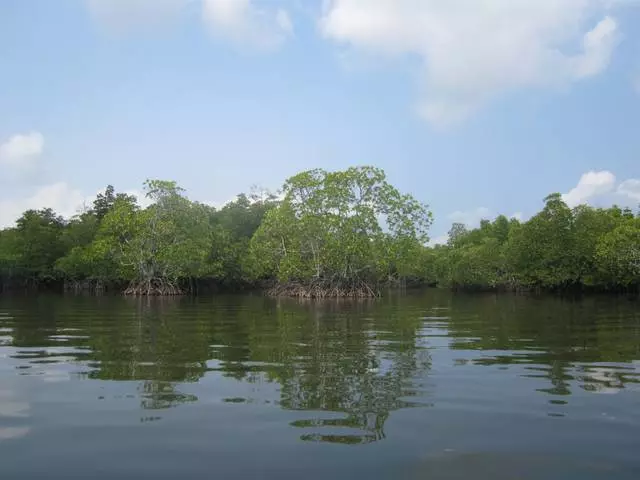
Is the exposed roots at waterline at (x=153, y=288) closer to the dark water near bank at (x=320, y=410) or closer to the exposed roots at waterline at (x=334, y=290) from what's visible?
the exposed roots at waterline at (x=334, y=290)

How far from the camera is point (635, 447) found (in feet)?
14.7

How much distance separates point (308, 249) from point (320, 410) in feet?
120

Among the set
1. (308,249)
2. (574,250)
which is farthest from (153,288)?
(574,250)

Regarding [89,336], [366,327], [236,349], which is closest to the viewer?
[236,349]

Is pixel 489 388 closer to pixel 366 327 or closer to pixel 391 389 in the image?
pixel 391 389

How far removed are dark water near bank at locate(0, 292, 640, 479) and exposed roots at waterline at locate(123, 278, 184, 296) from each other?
119 feet

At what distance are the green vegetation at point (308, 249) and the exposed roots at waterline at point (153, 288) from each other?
0.11m

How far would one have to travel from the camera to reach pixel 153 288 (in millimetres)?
47031

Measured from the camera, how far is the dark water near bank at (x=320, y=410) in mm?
4113

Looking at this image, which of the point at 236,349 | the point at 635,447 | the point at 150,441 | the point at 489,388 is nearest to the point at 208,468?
the point at 150,441

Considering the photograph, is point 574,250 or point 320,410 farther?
point 574,250

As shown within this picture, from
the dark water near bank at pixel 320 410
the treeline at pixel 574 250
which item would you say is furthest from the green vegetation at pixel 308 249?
the dark water near bank at pixel 320 410

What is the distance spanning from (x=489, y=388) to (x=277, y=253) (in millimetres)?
37526

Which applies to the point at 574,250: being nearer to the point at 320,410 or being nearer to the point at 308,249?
the point at 308,249
